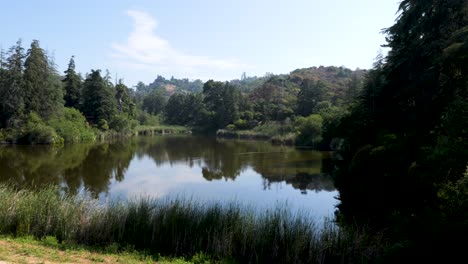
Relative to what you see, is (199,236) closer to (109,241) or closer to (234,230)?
(234,230)

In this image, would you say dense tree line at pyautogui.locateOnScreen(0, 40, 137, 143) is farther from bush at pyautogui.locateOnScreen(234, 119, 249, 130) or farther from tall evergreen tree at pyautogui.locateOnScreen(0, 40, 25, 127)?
bush at pyautogui.locateOnScreen(234, 119, 249, 130)

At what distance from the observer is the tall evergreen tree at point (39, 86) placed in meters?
44.7

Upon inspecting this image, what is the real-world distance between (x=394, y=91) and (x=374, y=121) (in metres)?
1.80

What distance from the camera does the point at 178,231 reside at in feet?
29.6

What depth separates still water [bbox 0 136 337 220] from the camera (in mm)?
18047

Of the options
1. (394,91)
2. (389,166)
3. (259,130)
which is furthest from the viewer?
(259,130)

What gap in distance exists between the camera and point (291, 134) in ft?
167

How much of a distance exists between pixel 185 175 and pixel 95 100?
37610 millimetres

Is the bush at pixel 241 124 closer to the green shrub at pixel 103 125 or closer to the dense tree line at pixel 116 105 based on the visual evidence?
the dense tree line at pixel 116 105

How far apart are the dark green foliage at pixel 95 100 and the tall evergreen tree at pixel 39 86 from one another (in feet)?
29.8

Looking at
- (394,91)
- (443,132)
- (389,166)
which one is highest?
(394,91)

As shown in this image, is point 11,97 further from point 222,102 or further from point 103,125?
point 222,102

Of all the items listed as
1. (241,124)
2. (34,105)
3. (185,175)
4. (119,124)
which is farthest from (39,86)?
(241,124)

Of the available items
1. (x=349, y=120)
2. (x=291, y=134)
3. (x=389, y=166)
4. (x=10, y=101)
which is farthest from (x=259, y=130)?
(x=389, y=166)
